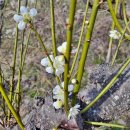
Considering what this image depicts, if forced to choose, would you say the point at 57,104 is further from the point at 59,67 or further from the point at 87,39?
the point at 87,39

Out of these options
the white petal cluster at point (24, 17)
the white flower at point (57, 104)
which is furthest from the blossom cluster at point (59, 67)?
the white petal cluster at point (24, 17)

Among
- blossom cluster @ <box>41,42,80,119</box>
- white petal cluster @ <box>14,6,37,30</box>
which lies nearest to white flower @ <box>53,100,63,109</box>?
blossom cluster @ <box>41,42,80,119</box>

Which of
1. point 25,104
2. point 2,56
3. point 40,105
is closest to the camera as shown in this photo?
point 40,105

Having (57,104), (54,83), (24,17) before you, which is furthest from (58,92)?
(54,83)

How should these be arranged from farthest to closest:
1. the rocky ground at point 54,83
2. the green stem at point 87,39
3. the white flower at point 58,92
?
the rocky ground at point 54,83 < the white flower at point 58,92 < the green stem at point 87,39

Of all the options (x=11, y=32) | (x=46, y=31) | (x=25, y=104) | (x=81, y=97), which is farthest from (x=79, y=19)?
(x=81, y=97)

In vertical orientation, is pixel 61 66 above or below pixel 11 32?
above

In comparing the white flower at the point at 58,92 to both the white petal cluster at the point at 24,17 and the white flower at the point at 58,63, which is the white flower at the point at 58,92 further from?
the white petal cluster at the point at 24,17

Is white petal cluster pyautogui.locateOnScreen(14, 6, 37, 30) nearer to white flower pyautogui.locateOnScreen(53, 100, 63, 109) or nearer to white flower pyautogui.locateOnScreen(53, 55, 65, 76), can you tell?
white flower pyautogui.locateOnScreen(53, 55, 65, 76)

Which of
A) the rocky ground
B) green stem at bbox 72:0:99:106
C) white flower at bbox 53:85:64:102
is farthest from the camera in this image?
the rocky ground

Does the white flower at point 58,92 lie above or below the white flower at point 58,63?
below

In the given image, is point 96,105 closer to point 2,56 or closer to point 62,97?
point 62,97
